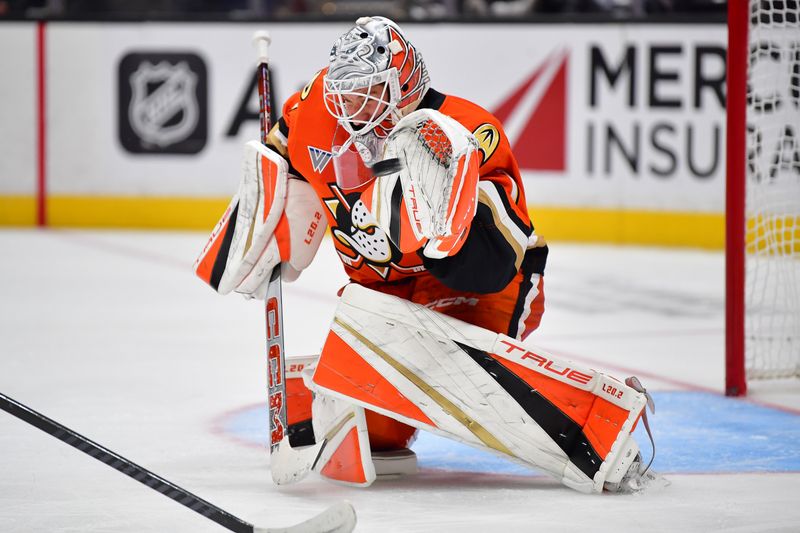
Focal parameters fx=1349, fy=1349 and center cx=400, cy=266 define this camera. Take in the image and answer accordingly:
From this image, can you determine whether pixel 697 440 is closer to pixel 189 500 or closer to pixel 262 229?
pixel 262 229

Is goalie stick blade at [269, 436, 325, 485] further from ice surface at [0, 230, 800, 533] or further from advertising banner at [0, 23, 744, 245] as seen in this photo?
advertising banner at [0, 23, 744, 245]

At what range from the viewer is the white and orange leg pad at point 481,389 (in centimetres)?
255

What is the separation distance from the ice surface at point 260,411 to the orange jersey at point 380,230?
1.41ft

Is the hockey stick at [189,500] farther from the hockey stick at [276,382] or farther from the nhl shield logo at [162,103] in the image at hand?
the nhl shield logo at [162,103]

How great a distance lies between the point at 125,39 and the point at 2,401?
18.9ft

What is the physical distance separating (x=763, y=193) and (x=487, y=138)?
84.3 inches

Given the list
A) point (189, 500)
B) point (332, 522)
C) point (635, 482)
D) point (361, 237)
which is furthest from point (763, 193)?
point (189, 500)

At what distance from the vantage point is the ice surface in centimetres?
240

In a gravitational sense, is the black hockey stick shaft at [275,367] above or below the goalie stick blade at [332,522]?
above

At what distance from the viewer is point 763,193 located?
443 cm

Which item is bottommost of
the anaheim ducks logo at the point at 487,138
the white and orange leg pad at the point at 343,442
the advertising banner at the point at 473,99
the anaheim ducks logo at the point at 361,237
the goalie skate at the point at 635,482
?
the goalie skate at the point at 635,482

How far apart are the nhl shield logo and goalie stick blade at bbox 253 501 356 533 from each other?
5617 mm

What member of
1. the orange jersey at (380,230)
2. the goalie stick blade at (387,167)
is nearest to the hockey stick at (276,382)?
the orange jersey at (380,230)

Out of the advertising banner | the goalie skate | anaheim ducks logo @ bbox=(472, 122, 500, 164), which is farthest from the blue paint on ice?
the advertising banner
